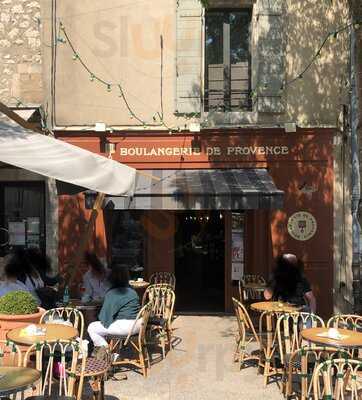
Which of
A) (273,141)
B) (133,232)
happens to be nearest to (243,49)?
(273,141)

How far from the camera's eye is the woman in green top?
6047 millimetres

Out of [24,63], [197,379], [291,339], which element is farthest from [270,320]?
[24,63]

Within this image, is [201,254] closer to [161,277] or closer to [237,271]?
[237,271]

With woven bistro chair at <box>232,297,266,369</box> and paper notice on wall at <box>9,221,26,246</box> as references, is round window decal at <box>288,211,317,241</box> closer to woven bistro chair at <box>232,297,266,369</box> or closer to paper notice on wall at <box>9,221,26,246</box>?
woven bistro chair at <box>232,297,266,369</box>

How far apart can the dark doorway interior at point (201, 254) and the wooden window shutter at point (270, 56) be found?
2243mm

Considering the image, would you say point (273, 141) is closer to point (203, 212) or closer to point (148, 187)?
point (203, 212)

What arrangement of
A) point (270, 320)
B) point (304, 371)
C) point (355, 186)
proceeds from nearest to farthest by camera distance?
point (304, 371), point (270, 320), point (355, 186)

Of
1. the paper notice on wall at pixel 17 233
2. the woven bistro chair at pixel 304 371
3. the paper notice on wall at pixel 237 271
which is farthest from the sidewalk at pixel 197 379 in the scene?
the paper notice on wall at pixel 17 233

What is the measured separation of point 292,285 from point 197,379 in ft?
5.33

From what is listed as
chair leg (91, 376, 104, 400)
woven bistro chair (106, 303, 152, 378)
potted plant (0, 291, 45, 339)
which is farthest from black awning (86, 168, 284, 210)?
chair leg (91, 376, 104, 400)

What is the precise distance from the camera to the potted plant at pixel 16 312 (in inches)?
209

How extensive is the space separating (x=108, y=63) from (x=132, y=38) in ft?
2.04

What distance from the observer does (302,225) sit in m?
Answer: 9.55

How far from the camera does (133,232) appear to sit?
10.0 m
